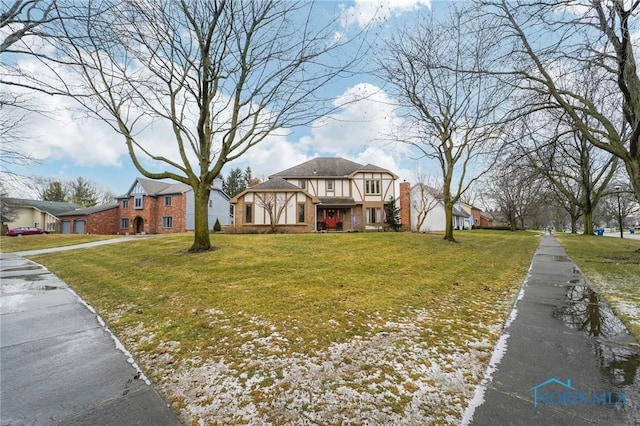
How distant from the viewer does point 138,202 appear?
1305 inches

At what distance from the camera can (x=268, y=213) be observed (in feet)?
76.9

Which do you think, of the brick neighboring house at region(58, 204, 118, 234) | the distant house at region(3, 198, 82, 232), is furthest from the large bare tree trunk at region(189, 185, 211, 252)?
the distant house at region(3, 198, 82, 232)

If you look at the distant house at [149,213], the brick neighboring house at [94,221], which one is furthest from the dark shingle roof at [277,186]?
the brick neighboring house at [94,221]

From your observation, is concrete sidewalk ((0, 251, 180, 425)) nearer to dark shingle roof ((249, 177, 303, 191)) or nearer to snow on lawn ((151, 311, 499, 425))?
snow on lawn ((151, 311, 499, 425))

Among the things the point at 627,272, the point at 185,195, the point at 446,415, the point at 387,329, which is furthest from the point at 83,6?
the point at 185,195

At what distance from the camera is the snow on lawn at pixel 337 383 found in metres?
2.11

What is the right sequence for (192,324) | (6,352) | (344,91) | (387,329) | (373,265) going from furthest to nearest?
(373,265)
(344,91)
(192,324)
(387,329)
(6,352)

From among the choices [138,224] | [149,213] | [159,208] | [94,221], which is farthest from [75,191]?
[159,208]

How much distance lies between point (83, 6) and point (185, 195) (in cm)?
2796

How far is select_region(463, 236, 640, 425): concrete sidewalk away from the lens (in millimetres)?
2115

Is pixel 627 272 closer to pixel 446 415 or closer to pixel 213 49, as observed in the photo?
pixel 446 415

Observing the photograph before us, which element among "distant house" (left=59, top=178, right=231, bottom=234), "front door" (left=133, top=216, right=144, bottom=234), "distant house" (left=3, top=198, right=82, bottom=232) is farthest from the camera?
"distant house" (left=3, top=198, right=82, bottom=232)

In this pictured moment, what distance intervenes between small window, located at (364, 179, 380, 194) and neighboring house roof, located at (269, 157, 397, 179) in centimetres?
127

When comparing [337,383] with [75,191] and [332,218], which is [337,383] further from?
[75,191]
